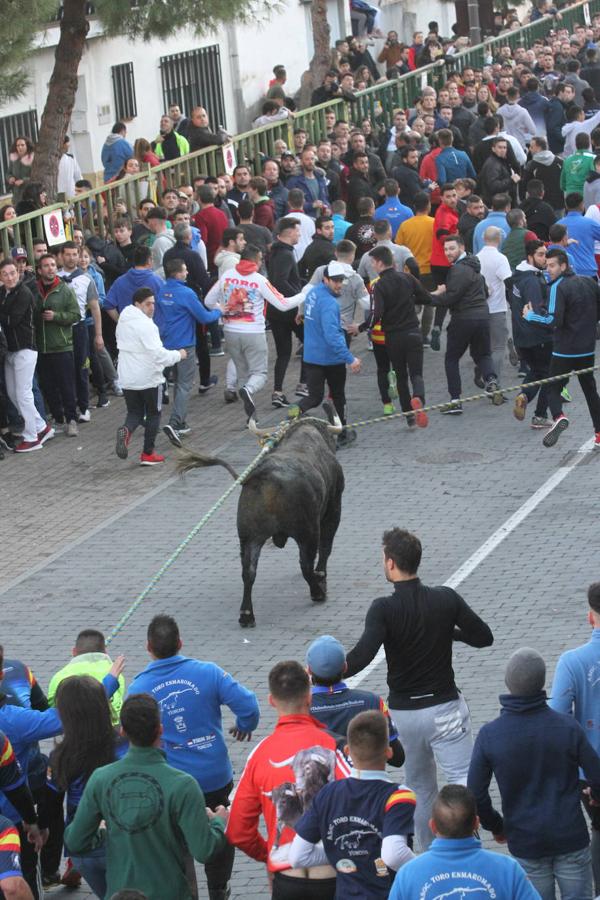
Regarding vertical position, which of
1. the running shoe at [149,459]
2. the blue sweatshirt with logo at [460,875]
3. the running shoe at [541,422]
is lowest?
the running shoe at [541,422]

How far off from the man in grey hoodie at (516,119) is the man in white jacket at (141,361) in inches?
497

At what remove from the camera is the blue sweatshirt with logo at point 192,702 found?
7.62 meters

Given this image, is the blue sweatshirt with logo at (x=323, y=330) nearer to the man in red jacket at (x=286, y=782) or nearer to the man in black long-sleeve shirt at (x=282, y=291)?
the man in black long-sleeve shirt at (x=282, y=291)

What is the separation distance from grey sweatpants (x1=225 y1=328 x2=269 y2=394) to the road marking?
11.6ft

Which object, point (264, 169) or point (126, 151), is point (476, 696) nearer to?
point (264, 169)

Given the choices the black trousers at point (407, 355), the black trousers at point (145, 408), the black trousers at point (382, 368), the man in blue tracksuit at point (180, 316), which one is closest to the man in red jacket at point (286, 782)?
the black trousers at point (145, 408)

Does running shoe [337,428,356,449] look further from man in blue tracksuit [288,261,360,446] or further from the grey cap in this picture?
the grey cap

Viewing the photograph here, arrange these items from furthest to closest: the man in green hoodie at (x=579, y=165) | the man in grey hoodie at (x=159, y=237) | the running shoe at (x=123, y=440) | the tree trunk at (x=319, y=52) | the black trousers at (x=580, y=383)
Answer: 1. the tree trunk at (x=319, y=52)
2. the man in green hoodie at (x=579, y=165)
3. the man in grey hoodie at (x=159, y=237)
4. the running shoe at (x=123, y=440)
5. the black trousers at (x=580, y=383)

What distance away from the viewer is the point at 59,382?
58.2ft

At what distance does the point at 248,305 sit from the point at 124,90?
46.6 feet

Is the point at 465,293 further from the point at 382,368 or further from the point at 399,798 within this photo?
the point at 399,798

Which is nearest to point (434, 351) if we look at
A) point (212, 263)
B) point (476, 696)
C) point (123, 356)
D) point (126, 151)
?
point (212, 263)

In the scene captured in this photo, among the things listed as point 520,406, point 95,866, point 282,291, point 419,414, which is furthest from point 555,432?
point 95,866

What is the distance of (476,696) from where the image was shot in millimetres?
10523
